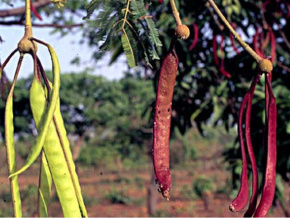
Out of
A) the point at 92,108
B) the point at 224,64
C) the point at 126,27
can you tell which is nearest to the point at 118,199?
the point at 92,108

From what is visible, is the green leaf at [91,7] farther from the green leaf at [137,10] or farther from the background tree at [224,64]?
the background tree at [224,64]

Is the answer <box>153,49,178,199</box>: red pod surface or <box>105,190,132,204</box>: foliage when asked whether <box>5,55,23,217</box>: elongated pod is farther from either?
<box>105,190,132,204</box>: foliage

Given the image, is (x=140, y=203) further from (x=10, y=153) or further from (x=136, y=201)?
(x=10, y=153)

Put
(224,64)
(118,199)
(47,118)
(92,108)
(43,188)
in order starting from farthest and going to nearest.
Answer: (92,108) < (118,199) < (224,64) < (43,188) < (47,118)

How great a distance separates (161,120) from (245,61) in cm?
224

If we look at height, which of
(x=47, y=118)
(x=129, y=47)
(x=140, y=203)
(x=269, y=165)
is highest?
(x=129, y=47)

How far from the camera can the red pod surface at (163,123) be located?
879 millimetres

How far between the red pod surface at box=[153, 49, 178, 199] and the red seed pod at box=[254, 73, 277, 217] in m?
0.17

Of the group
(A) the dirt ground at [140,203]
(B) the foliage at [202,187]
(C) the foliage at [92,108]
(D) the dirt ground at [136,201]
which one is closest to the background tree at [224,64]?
(D) the dirt ground at [136,201]

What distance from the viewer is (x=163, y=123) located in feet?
3.01

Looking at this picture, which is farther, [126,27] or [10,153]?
[126,27]

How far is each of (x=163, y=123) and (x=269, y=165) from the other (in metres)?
0.20

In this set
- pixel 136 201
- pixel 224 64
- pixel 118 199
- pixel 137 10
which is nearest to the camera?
pixel 137 10

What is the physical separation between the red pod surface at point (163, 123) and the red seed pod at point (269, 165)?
0.17 metres
